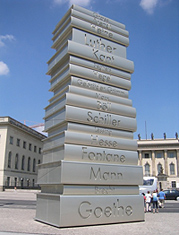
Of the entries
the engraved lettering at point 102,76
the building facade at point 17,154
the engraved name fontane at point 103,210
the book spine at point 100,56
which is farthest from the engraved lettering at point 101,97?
the building facade at point 17,154

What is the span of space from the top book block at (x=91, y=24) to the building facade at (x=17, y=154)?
155 feet

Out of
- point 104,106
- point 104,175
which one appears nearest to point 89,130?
point 104,106

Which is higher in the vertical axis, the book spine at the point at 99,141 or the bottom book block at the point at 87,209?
the book spine at the point at 99,141

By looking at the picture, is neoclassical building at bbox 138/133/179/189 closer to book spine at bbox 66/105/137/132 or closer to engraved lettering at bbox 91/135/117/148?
book spine at bbox 66/105/137/132

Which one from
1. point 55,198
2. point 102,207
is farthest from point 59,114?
point 102,207

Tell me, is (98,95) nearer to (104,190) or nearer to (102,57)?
(102,57)

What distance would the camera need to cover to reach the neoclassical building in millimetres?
86750

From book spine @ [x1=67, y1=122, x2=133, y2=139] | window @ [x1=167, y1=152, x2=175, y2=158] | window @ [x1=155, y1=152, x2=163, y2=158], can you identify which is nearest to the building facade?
window @ [x1=155, y1=152, x2=163, y2=158]

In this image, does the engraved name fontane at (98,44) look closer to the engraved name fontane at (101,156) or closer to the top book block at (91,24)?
the top book block at (91,24)

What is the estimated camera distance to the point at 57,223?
10.7m

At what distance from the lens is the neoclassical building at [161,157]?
285ft

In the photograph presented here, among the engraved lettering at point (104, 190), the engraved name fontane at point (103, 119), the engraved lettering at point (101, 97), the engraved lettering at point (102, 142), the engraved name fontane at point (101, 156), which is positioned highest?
the engraved lettering at point (101, 97)

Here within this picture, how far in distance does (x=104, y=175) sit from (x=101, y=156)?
2.97 ft

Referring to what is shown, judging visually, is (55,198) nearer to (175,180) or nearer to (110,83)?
(110,83)
